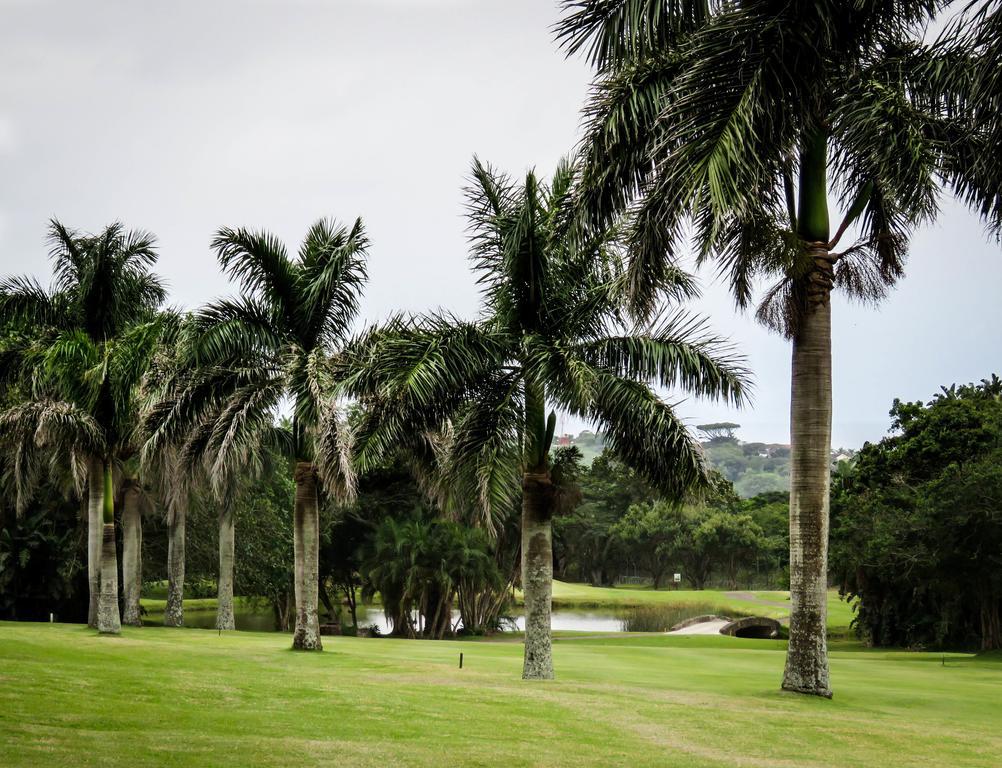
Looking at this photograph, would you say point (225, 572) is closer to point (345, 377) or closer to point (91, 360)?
point (91, 360)

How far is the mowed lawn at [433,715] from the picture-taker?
35.3 feet

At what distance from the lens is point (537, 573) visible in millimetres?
21000

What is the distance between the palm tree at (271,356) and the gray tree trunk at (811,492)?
37.3 feet

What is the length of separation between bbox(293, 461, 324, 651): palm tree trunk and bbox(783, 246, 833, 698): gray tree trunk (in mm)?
12208

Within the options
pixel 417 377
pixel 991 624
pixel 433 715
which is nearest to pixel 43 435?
pixel 417 377

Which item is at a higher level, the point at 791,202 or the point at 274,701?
the point at 791,202

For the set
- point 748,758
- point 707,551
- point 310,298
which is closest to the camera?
point 748,758

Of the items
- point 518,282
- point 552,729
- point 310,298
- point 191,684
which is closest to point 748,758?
point 552,729

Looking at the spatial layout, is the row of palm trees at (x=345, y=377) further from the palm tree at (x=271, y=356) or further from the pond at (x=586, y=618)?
the pond at (x=586, y=618)

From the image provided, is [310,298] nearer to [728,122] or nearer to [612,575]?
[728,122]

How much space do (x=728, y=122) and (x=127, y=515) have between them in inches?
1074

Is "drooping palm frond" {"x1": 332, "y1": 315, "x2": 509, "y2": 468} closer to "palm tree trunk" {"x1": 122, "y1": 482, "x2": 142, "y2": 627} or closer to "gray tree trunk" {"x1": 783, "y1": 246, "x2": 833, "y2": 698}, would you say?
"gray tree trunk" {"x1": 783, "y1": 246, "x2": 833, "y2": 698}

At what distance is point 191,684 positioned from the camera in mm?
15320

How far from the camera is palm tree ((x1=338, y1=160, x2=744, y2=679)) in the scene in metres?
20.0
